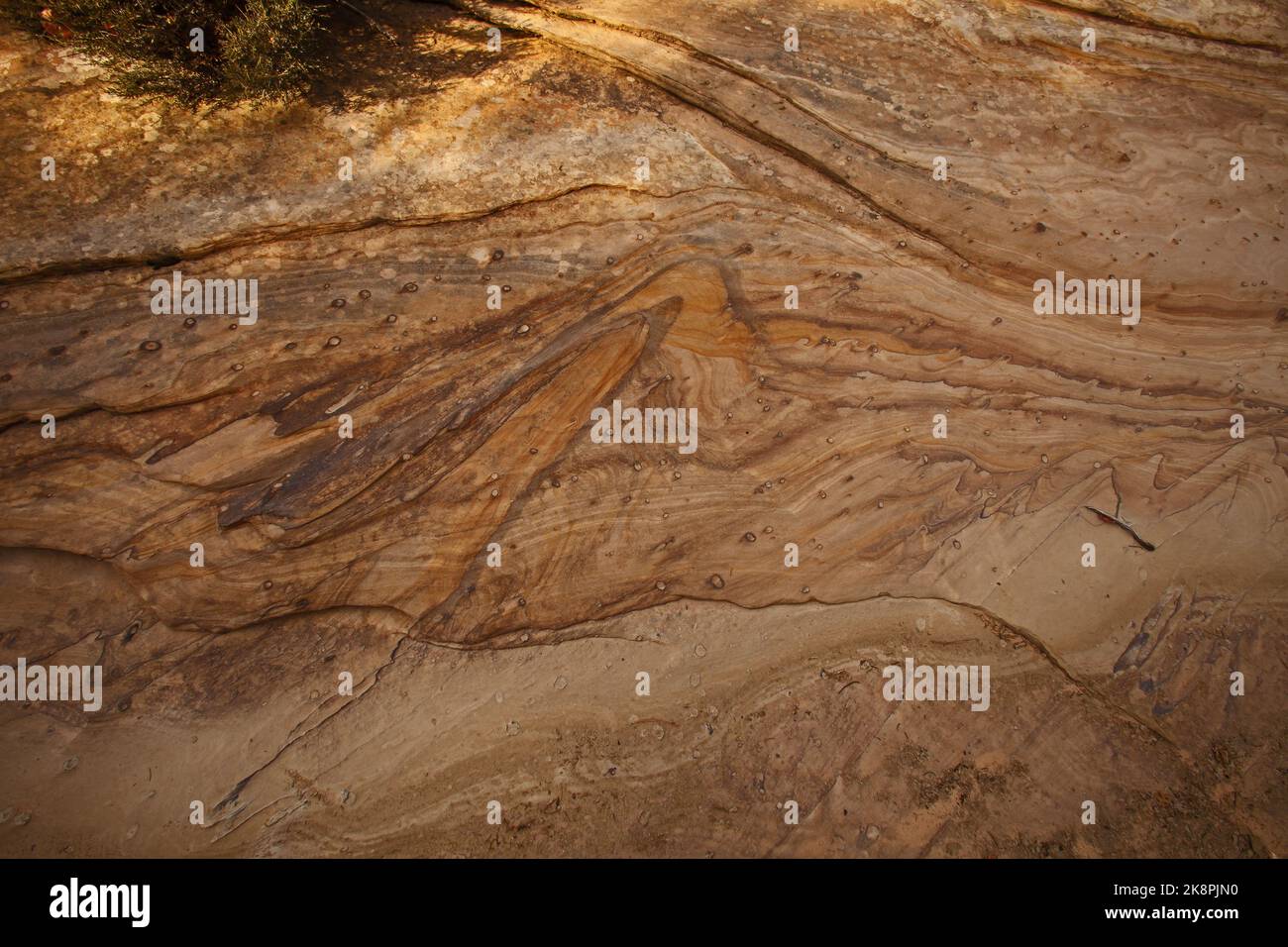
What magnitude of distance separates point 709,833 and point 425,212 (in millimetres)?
3930

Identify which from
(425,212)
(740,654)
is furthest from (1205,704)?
(425,212)

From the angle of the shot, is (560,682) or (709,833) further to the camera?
(560,682)

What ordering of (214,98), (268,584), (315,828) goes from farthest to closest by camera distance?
(214,98) → (268,584) → (315,828)

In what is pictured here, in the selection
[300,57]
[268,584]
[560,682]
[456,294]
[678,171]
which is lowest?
[560,682]

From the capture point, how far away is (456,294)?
4.83 m

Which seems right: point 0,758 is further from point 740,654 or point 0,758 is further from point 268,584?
point 740,654

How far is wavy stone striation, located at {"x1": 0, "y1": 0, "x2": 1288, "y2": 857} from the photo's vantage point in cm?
434

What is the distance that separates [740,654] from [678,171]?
3121 millimetres

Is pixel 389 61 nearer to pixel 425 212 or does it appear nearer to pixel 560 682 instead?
pixel 425 212

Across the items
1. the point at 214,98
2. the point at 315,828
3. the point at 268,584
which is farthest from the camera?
the point at 214,98

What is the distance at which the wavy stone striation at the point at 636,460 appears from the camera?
4.34 meters

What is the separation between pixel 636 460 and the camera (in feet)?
16.5

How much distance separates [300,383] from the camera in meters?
4.66

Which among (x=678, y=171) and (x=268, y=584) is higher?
(x=678, y=171)
